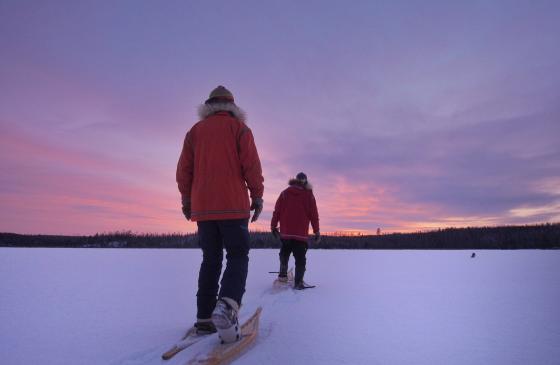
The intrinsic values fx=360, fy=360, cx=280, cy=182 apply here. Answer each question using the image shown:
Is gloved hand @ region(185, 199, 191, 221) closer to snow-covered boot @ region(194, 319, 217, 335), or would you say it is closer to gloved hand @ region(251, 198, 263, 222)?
gloved hand @ region(251, 198, 263, 222)

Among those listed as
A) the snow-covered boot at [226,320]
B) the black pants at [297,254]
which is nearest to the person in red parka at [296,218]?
the black pants at [297,254]

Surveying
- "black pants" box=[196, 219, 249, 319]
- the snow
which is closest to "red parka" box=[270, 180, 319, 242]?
the snow

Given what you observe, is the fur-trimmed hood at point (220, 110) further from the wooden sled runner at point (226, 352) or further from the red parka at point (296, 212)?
the red parka at point (296, 212)

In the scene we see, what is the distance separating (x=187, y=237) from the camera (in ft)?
144

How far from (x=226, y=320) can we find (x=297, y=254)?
4198 millimetres

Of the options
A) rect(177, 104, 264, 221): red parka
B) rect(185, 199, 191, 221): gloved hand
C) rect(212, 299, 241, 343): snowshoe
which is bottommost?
rect(212, 299, 241, 343): snowshoe

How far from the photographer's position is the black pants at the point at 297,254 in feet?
23.5

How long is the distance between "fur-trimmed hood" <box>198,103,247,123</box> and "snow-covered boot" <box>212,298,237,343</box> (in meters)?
1.85

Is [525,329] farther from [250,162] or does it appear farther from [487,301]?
[250,162]

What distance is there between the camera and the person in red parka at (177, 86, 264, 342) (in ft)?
11.5

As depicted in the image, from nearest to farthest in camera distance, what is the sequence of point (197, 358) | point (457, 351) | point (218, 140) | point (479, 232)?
point (197, 358), point (457, 351), point (218, 140), point (479, 232)

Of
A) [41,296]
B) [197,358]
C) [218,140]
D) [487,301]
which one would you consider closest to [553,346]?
[487,301]

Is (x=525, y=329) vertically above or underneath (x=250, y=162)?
underneath

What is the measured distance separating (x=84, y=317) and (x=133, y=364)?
215cm
